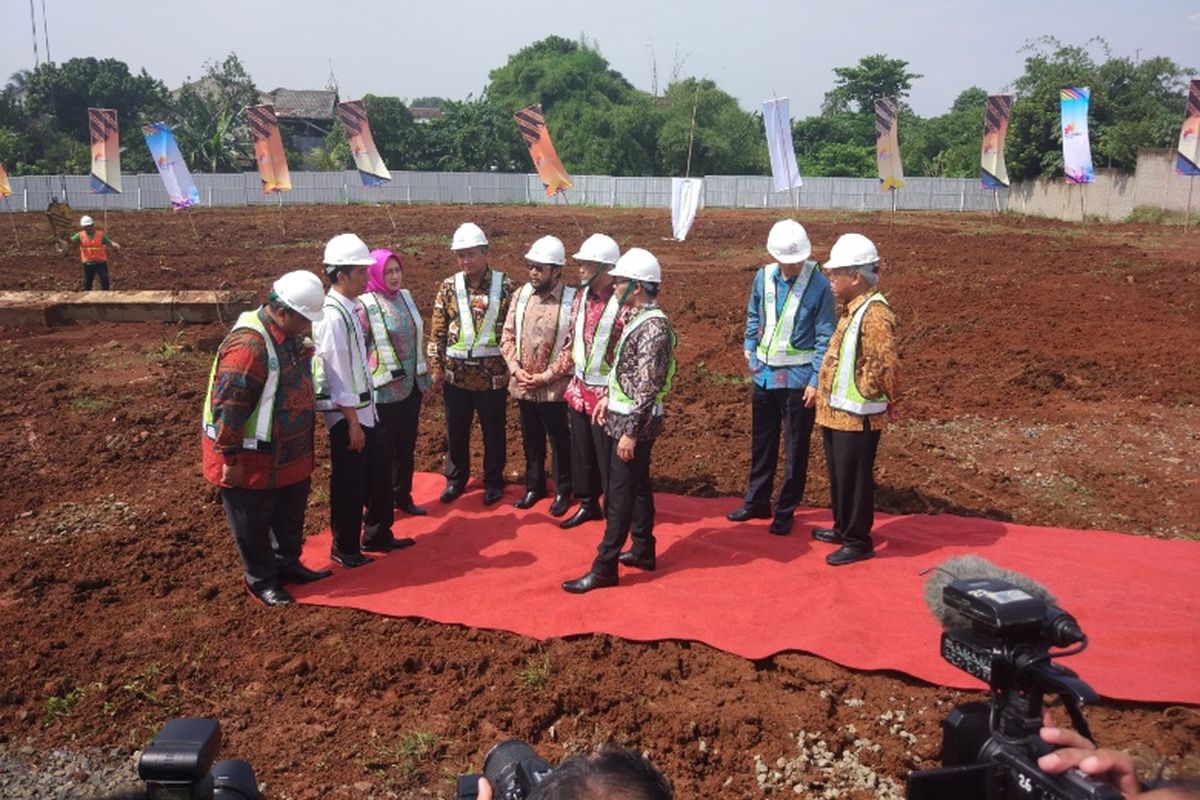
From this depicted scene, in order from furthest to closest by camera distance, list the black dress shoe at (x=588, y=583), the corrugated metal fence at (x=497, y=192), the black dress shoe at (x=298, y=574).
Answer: the corrugated metal fence at (x=497, y=192)
the black dress shoe at (x=298, y=574)
the black dress shoe at (x=588, y=583)

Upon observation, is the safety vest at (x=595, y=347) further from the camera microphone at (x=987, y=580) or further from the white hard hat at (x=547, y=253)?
the camera microphone at (x=987, y=580)

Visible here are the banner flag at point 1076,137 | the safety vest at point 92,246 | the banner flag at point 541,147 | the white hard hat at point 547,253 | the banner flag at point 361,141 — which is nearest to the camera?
the white hard hat at point 547,253

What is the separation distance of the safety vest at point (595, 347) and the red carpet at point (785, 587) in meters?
1.00

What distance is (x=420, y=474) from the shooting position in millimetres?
6832

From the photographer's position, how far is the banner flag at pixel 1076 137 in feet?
72.0

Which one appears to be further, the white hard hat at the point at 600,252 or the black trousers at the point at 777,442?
the black trousers at the point at 777,442

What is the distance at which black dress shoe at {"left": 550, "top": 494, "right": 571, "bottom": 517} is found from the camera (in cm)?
589

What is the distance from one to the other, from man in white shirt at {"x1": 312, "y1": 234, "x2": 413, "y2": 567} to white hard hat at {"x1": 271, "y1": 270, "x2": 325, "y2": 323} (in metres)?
0.34

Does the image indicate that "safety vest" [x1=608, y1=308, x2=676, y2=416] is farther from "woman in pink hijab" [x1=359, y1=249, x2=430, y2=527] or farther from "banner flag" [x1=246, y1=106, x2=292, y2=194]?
"banner flag" [x1=246, y1=106, x2=292, y2=194]

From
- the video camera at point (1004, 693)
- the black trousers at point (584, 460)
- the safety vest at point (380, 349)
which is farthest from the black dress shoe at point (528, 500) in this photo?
the video camera at point (1004, 693)

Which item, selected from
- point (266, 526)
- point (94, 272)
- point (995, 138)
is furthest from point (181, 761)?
point (995, 138)

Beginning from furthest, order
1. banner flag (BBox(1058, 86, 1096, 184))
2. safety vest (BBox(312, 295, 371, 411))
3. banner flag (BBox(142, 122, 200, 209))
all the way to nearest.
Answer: banner flag (BBox(1058, 86, 1096, 184)) → banner flag (BBox(142, 122, 200, 209)) → safety vest (BBox(312, 295, 371, 411))

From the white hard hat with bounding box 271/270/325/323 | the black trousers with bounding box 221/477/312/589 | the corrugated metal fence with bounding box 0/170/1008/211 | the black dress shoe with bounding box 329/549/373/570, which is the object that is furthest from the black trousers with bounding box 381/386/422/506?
the corrugated metal fence with bounding box 0/170/1008/211

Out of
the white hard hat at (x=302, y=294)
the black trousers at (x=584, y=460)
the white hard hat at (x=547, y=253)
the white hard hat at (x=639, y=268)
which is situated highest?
the white hard hat at (x=547, y=253)
